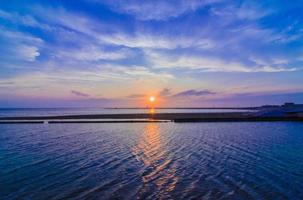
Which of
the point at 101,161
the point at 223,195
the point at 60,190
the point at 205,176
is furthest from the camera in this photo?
the point at 101,161

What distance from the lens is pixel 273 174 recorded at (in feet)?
54.8

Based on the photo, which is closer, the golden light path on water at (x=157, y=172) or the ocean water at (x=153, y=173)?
the ocean water at (x=153, y=173)

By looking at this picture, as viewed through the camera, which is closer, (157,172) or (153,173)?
(153,173)

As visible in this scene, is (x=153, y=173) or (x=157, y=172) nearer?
(x=153, y=173)

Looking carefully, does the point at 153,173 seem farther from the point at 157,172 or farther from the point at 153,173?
the point at 157,172

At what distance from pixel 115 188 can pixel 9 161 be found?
1220 centimetres

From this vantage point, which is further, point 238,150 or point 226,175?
point 238,150

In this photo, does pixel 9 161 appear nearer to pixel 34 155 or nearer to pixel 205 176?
pixel 34 155

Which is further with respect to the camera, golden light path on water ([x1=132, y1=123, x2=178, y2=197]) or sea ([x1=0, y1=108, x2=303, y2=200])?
golden light path on water ([x1=132, y1=123, x2=178, y2=197])

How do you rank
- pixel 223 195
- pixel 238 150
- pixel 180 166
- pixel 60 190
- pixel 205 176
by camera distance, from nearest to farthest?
pixel 223 195
pixel 60 190
pixel 205 176
pixel 180 166
pixel 238 150

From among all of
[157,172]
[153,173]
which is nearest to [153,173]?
[153,173]

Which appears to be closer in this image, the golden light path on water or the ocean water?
the ocean water

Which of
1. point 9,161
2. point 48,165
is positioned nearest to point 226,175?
point 48,165

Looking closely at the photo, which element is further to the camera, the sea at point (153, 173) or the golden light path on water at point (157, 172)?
the golden light path on water at point (157, 172)
